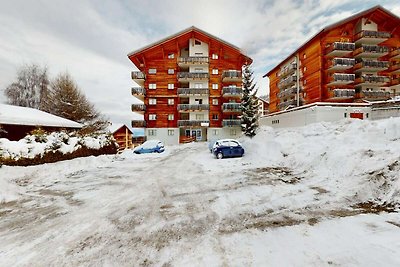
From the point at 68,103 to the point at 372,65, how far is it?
167 feet

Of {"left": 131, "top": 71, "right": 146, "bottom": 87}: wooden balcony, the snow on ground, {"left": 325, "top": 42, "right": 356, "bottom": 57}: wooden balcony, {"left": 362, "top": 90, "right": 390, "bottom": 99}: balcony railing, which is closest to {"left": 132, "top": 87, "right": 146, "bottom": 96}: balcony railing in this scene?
{"left": 131, "top": 71, "right": 146, "bottom": 87}: wooden balcony

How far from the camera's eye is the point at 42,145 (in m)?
13.3

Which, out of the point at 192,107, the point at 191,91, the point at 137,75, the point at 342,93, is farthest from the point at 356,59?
the point at 137,75

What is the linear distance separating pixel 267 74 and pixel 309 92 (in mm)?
20976

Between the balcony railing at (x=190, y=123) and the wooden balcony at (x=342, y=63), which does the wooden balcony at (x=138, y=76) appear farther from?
the wooden balcony at (x=342, y=63)

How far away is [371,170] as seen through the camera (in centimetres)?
756

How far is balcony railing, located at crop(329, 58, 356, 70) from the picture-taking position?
29.6 metres

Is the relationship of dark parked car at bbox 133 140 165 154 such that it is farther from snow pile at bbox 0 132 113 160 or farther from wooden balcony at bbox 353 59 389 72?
wooden balcony at bbox 353 59 389 72

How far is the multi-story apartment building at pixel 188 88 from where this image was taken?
34.3 metres

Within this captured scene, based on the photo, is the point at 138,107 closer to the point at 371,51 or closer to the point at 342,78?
the point at 342,78

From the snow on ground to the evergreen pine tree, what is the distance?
1599 cm

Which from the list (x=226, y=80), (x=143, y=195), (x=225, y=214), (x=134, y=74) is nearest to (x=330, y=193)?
(x=225, y=214)

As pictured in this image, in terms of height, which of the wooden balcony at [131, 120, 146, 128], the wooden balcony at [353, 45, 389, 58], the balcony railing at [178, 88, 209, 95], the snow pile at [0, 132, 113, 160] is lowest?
the snow pile at [0, 132, 113, 160]

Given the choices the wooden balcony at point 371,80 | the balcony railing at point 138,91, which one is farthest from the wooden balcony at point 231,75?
the wooden balcony at point 371,80
